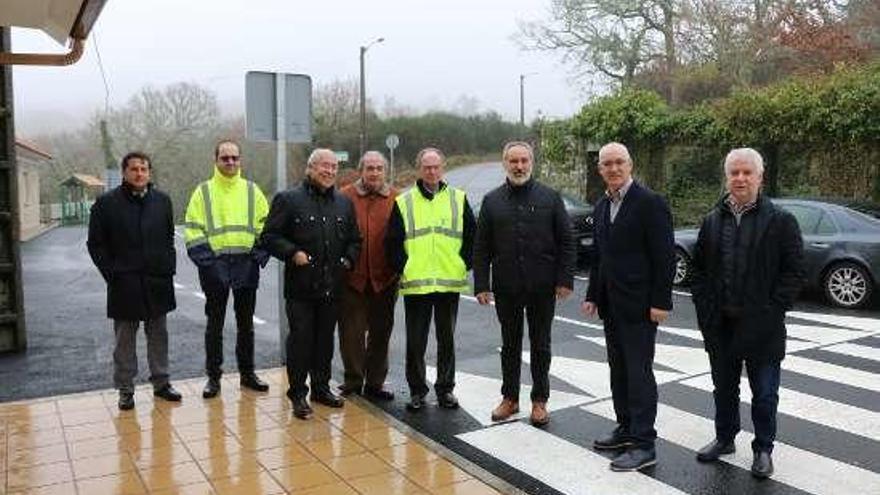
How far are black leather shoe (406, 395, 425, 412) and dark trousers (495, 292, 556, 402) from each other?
2.46ft

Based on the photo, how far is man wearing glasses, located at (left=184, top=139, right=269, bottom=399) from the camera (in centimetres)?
636

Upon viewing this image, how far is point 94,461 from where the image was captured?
5.12 m

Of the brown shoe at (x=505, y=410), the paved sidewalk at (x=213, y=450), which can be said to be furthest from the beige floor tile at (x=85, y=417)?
the brown shoe at (x=505, y=410)

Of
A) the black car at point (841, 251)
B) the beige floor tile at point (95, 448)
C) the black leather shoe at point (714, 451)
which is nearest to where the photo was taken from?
the black leather shoe at point (714, 451)

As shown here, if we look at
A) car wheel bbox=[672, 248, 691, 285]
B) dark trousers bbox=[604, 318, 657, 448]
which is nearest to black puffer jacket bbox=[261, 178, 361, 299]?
dark trousers bbox=[604, 318, 657, 448]

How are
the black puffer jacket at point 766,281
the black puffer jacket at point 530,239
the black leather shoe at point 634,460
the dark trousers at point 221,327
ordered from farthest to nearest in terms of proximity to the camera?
1. the dark trousers at point 221,327
2. the black puffer jacket at point 530,239
3. the black leather shoe at point 634,460
4. the black puffer jacket at point 766,281

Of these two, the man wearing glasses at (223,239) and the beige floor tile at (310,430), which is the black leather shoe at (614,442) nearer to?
the beige floor tile at (310,430)

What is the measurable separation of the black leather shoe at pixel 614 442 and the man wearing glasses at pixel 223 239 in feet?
9.15

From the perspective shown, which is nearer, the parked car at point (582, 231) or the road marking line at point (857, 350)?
the road marking line at point (857, 350)

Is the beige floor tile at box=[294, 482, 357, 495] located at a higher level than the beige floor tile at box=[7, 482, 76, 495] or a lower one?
higher

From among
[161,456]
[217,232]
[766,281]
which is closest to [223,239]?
[217,232]

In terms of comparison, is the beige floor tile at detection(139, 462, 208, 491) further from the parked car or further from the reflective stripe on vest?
the parked car

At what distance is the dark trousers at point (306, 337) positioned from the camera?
6008 millimetres

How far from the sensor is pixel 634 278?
4793mm
